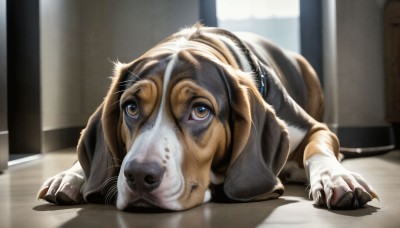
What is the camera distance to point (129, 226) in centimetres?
172

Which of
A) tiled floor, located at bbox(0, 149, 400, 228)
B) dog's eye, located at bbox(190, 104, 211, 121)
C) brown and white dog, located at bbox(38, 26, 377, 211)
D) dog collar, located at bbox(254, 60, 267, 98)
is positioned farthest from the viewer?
dog collar, located at bbox(254, 60, 267, 98)

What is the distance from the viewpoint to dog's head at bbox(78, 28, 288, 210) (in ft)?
6.04

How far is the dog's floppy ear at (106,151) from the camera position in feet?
7.08

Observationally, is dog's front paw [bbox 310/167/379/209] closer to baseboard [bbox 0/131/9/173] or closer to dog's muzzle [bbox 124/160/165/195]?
dog's muzzle [bbox 124/160/165/195]

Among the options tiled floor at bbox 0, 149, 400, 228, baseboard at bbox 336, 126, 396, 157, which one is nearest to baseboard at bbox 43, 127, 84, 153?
tiled floor at bbox 0, 149, 400, 228

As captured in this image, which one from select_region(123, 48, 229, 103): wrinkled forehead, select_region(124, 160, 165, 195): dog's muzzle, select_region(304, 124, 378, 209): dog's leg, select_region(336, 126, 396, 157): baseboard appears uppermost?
select_region(123, 48, 229, 103): wrinkled forehead

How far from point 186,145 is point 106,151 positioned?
41 cm

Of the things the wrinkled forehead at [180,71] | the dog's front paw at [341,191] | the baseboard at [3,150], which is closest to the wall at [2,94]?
the baseboard at [3,150]

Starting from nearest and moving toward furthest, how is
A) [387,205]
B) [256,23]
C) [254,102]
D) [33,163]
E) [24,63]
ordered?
1. [387,205]
2. [254,102]
3. [33,163]
4. [24,63]
5. [256,23]

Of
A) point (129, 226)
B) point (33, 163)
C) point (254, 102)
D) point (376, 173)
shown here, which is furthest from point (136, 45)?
point (129, 226)

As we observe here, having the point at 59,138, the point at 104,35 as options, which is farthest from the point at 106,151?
the point at 104,35

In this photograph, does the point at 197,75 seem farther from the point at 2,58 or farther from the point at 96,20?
the point at 96,20

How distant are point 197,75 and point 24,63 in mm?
2801

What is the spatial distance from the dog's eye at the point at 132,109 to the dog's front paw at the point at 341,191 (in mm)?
699
